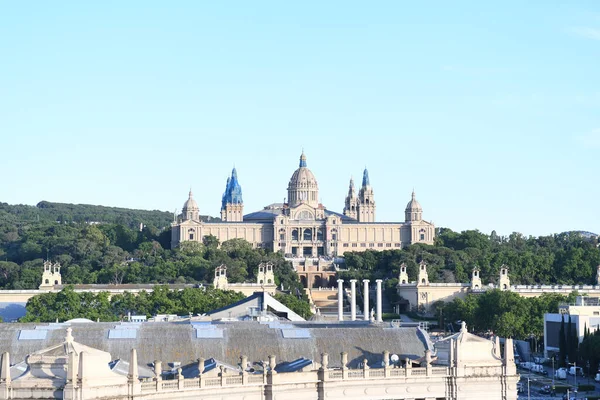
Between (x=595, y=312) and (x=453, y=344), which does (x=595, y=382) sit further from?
(x=453, y=344)

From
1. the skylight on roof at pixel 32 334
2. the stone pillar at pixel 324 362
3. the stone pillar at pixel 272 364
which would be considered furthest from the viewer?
the skylight on roof at pixel 32 334

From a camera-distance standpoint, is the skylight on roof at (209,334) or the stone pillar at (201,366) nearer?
the stone pillar at (201,366)

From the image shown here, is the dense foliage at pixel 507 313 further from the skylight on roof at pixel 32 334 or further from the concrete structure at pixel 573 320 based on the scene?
the skylight on roof at pixel 32 334

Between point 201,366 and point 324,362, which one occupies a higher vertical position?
point 324,362

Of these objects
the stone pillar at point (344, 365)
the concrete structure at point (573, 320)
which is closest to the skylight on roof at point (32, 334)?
the stone pillar at point (344, 365)

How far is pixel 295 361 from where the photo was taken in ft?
230

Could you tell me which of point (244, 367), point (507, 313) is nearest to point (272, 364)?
point (244, 367)

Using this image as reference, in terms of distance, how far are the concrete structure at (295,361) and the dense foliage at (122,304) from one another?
74.4 meters

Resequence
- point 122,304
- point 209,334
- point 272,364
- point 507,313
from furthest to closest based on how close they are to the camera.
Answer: point 507,313 < point 122,304 < point 209,334 < point 272,364

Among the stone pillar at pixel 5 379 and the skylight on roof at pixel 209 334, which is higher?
the skylight on roof at pixel 209 334

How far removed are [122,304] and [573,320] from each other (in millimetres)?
46963

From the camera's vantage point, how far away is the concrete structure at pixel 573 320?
141125 mm

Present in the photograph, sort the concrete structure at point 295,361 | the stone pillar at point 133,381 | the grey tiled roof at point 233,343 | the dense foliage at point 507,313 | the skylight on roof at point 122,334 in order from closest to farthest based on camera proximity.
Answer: the stone pillar at point 133,381 < the concrete structure at point 295,361 < the grey tiled roof at point 233,343 < the skylight on roof at point 122,334 < the dense foliage at point 507,313

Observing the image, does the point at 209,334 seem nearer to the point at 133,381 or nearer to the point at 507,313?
the point at 133,381
